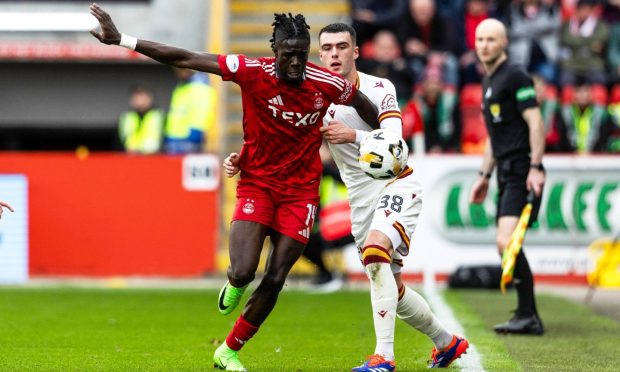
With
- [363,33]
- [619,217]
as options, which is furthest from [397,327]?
[363,33]

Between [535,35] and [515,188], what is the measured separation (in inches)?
368

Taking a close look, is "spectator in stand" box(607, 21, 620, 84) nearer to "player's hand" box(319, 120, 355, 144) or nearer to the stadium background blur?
the stadium background blur

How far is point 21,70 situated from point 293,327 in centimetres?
1261

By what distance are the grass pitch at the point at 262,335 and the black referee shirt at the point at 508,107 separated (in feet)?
5.25

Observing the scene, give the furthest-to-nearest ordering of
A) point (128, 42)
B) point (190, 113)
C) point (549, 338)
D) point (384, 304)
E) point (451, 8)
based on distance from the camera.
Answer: point (451, 8)
point (190, 113)
point (549, 338)
point (384, 304)
point (128, 42)

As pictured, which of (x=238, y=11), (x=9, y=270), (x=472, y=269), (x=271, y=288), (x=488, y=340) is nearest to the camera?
(x=271, y=288)

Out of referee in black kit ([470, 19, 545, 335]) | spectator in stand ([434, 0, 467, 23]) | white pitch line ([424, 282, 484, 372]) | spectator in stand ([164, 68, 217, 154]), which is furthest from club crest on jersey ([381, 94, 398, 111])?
spectator in stand ([434, 0, 467, 23])

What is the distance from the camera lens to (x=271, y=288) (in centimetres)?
796

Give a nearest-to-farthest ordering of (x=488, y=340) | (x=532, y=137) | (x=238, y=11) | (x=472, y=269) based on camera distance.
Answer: (x=488, y=340)
(x=532, y=137)
(x=472, y=269)
(x=238, y=11)

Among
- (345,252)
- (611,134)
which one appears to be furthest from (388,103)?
(611,134)

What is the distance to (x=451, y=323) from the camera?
1132 cm

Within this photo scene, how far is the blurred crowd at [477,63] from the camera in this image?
18047mm

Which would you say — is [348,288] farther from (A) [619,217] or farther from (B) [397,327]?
(B) [397,327]

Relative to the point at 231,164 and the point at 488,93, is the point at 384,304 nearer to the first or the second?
the point at 231,164
